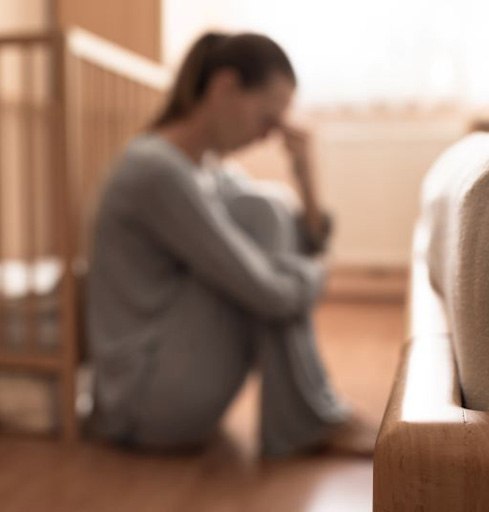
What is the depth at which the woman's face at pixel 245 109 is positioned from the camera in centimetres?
144

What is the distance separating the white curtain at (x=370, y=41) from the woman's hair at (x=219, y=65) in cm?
147

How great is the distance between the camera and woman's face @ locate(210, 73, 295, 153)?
1436 mm

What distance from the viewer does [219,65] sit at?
Answer: 4.75ft

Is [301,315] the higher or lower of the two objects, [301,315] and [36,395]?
the higher

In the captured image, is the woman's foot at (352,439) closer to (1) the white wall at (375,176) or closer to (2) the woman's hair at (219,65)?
(2) the woman's hair at (219,65)

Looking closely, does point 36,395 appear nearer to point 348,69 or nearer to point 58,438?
point 58,438

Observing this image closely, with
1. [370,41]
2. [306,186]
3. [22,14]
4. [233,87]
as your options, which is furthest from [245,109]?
[370,41]

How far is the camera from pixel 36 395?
182cm

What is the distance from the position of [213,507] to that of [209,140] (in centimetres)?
66

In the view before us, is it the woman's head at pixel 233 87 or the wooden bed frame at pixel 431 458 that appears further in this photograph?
the woman's head at pixel 233 87

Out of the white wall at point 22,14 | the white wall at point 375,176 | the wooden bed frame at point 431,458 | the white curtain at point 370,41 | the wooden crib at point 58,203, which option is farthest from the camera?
the white wall at point 375,176

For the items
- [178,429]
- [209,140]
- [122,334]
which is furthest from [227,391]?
[209,140]

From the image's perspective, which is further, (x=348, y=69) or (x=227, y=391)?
(x=348, y=69)

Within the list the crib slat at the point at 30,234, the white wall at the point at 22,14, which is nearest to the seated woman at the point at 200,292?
the crib slat at the point at 30,234
